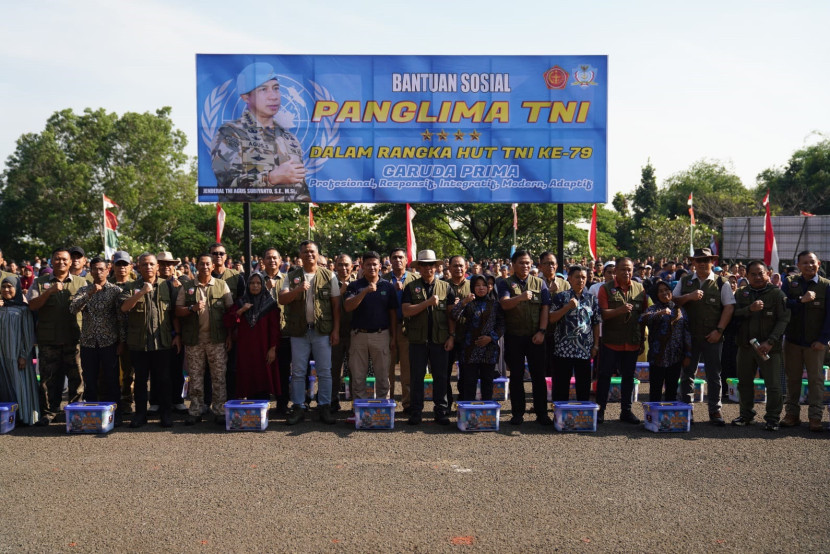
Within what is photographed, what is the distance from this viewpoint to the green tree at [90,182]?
45062 millimetres

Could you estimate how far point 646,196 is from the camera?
73562 millimetres

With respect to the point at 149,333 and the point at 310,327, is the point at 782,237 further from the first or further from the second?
the point at 149,333

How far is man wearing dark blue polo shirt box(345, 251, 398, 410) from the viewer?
784 centimetres

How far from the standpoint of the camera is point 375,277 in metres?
7.73

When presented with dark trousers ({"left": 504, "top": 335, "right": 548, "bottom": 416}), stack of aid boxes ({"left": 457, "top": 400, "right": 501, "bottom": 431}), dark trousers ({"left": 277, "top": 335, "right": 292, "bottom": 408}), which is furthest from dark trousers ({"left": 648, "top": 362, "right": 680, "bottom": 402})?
dark trousers ({"left": 277, "top": 335, "right": 292, "bottom": 408})

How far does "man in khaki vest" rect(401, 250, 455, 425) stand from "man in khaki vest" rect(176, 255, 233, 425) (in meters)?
2.16

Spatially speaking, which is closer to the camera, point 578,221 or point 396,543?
point 396,543

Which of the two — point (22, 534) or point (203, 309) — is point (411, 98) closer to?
point (203, 309)

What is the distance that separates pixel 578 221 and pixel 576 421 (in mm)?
24189

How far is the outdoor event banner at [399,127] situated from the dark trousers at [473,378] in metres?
4.84

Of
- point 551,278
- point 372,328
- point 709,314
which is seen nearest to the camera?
point 709,314

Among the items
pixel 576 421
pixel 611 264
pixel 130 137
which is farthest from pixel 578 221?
pixel 130 137

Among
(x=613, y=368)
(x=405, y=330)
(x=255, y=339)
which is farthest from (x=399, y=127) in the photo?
(x=613, y=368)

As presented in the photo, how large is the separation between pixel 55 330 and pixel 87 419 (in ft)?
3.87
